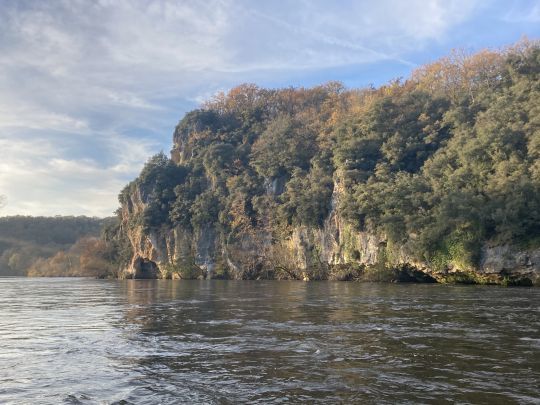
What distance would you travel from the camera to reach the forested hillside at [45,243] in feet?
446

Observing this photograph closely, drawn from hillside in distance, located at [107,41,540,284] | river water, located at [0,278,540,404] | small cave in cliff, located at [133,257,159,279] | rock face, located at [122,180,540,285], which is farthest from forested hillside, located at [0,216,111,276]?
river water, located at [0,278,540,404]

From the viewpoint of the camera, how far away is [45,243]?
550ft

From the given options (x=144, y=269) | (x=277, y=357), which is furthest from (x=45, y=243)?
(x=277, y=357)

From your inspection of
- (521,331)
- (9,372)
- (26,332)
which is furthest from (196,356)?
(521,331)

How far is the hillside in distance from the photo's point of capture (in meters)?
49.2

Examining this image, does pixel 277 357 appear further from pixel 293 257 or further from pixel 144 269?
pixel 144 269

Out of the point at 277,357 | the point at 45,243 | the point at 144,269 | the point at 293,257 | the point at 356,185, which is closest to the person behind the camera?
the point at 277,357

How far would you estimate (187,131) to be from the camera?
374 ft

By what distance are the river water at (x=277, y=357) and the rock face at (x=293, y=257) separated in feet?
81.4

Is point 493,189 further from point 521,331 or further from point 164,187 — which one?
point 164,187

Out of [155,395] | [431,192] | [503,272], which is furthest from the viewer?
[431,192]

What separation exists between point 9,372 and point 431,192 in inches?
1915

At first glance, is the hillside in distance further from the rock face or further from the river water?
the river water

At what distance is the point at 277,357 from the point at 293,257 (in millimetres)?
61624
